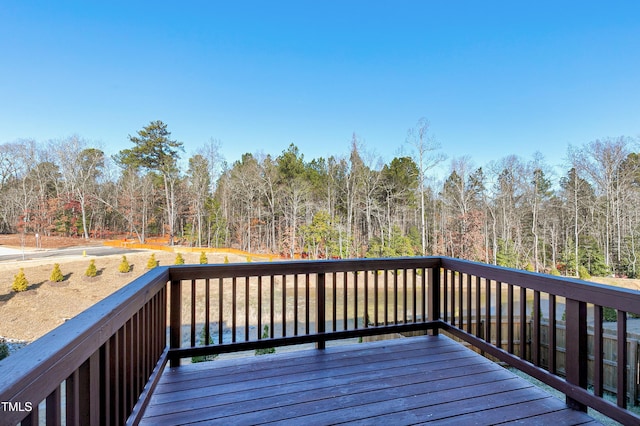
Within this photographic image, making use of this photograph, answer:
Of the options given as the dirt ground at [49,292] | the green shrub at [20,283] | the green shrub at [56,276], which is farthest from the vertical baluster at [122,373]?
the green shrub at [56,276]

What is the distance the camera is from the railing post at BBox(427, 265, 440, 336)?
3.12 meters

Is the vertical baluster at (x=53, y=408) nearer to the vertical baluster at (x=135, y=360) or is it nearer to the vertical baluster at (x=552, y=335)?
the vertical baluster at (x=135, y=360)

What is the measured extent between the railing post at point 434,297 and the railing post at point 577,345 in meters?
1.28

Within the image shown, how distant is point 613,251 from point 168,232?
27.6 metres

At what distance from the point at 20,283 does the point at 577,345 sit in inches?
653

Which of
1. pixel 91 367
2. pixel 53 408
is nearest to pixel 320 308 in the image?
pixel 91 367

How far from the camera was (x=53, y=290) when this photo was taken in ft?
40.6

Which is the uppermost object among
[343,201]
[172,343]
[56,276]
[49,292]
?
[343,201]

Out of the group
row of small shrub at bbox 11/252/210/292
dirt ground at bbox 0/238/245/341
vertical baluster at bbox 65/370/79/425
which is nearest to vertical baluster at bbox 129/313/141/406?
vertical baluster at bbox 65/370/79/425

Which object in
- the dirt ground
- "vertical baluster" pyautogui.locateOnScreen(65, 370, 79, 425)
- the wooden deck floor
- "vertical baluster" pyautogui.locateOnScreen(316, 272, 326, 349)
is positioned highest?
"vertical baluster" pyautogui.locateOnScreen(65, 370, 79, 425)

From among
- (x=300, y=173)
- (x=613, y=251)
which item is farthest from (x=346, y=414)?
(x=613, y=251)

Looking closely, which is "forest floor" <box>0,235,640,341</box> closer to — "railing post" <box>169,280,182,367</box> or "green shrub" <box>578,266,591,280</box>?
"green shrub" <box>578,266,591,280</box>

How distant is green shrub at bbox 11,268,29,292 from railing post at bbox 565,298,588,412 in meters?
16.5

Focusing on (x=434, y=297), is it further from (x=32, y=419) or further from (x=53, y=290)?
(x=53, y=290)
